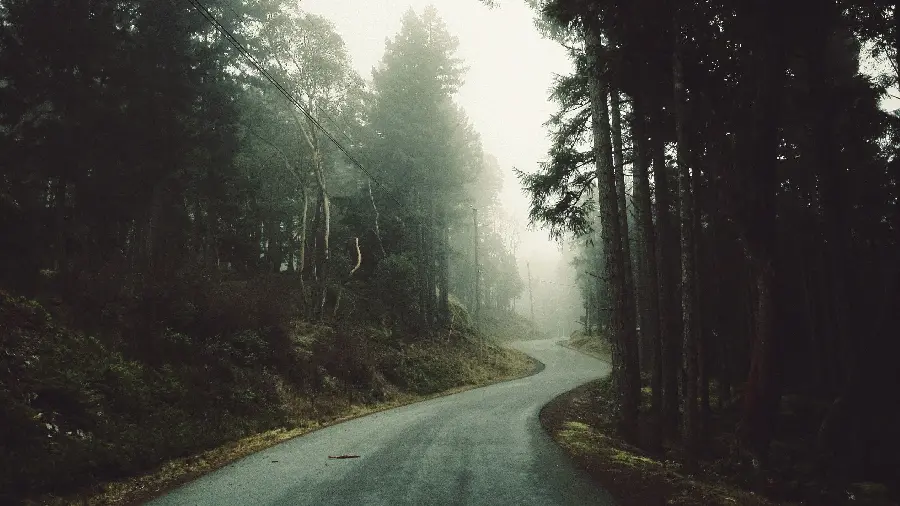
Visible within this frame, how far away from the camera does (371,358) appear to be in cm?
1795

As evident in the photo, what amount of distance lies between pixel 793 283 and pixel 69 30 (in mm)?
28387

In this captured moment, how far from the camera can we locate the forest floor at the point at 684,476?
222 inches

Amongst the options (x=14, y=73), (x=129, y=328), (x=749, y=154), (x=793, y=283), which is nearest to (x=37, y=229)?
(x=129, y=328)

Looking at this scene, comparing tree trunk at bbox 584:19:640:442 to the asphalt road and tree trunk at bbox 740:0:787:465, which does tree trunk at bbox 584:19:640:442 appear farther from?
tree trunk at bbox 740:0:787:465

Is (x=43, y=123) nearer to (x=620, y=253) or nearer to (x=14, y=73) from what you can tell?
(x=14, y=73)

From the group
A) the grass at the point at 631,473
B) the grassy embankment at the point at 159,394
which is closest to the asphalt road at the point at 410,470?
the grass at the point at 631,473

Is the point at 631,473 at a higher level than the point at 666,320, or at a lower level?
lower

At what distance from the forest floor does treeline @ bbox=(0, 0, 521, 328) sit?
11068mm

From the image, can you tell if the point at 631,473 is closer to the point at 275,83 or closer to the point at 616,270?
the point at 616,270

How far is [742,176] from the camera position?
25.1 ft

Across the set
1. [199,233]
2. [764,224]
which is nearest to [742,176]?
[764,224]

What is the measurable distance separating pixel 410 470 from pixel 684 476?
4129mm

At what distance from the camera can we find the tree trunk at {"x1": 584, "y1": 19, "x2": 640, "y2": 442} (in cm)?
1023

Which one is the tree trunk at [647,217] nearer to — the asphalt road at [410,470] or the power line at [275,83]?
the asphalt road at [410,470]
